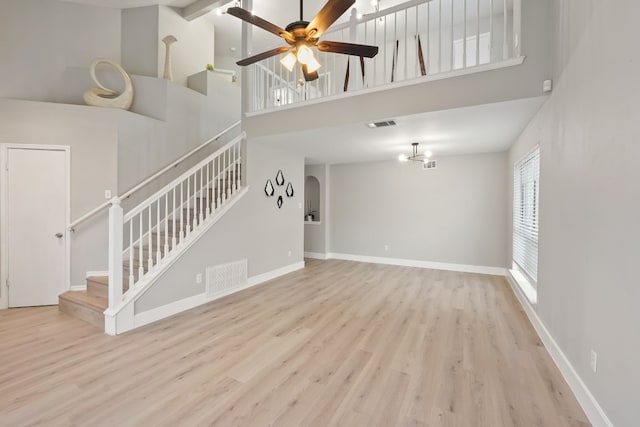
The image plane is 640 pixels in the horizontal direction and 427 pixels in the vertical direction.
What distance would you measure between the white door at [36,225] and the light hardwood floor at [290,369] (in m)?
0.34

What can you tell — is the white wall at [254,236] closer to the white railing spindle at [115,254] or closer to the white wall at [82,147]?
the white railing spindle at [115,254]

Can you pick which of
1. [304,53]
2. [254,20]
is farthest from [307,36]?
[254,20]

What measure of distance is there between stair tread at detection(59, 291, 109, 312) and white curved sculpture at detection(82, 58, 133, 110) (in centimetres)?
275

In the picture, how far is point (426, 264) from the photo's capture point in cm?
637

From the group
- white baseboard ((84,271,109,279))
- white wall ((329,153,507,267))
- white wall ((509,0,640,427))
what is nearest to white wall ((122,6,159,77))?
white baseboard ((84,271,109,279))

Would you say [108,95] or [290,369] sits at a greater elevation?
[108,95]

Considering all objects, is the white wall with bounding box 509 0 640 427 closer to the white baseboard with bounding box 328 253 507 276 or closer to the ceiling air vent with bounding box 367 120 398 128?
the ceiling air vent with bounding box 367 120 398 128

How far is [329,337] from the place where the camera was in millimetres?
3002

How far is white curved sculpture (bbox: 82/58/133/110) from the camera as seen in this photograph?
431cm

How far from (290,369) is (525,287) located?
3.46 meters

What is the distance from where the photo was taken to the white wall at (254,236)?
3.61 meters

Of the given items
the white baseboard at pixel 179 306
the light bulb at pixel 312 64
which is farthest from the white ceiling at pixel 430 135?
the white baseboard at pixel 179 306

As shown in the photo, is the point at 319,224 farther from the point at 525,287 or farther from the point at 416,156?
the point at 525,287

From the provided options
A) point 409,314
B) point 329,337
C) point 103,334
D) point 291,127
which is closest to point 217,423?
point 329,337
